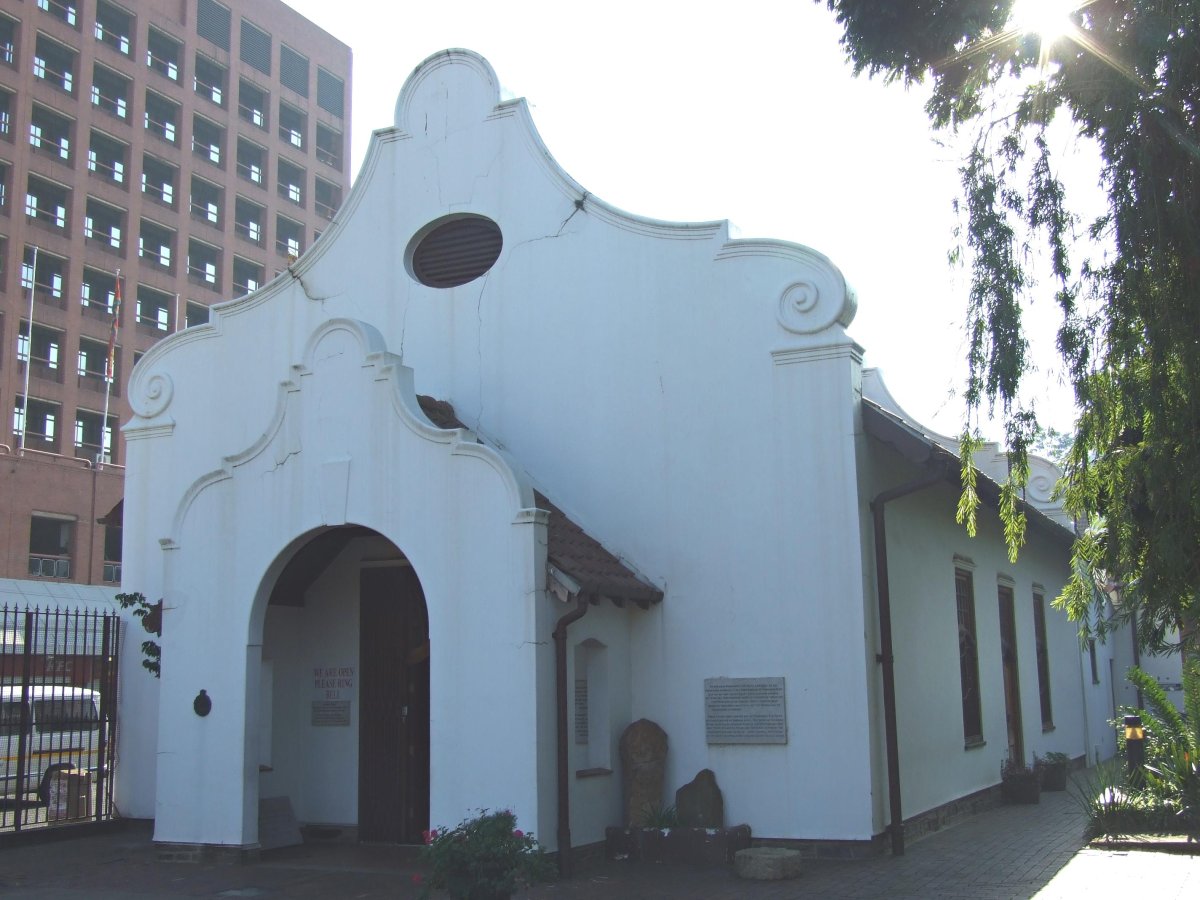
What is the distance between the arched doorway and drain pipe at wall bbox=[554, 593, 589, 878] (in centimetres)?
248

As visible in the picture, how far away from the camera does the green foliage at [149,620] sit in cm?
1350

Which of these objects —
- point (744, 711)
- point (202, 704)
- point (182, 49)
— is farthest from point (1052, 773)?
point (182, 49)

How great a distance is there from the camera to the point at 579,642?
457 inches

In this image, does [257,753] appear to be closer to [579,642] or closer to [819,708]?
[579,642]

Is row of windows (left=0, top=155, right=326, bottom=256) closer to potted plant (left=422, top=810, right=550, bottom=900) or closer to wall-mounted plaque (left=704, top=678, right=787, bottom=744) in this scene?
wall-mounted plaque (left=704, top=678, right=787, bottom=744)

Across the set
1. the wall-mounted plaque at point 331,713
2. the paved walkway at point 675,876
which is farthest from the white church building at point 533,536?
the paved walkway at point 675,876

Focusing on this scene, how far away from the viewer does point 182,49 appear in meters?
51.2

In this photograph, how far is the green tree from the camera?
7.84 metres

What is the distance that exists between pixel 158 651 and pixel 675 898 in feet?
23.5

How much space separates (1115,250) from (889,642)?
5.05m

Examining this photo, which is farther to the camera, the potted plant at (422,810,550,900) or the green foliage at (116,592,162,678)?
the green foliage at (116,592,162,678)

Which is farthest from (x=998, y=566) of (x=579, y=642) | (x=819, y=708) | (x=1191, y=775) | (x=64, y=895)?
(x=64, y=895)

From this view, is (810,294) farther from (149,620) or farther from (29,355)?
(29,355)

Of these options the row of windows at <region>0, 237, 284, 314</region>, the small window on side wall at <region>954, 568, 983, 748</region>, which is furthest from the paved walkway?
the row of windows at <region>0, 237, 284, 314</region>
